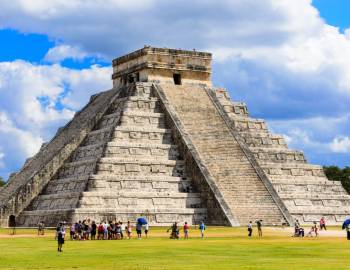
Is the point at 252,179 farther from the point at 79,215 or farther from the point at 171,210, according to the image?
the point at 79,215

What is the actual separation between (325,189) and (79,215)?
17.7m

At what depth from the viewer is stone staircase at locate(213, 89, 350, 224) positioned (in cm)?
4753

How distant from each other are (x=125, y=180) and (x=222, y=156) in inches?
272

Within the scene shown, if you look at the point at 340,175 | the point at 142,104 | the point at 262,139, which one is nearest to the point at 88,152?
the point at 142,104

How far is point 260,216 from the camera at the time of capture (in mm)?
43344

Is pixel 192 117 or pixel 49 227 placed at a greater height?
pixel 192 117

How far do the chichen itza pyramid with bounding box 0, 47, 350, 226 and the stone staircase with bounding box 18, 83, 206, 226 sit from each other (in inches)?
2.6

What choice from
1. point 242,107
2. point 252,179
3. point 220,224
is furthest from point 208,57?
point 220,224

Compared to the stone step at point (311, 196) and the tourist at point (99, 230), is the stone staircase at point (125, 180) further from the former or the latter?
the stone step at point (311, 196)

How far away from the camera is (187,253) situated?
2633 cm

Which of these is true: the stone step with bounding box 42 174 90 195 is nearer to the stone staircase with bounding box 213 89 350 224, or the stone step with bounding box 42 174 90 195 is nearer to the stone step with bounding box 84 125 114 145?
the stone step with bounding box 84 125 114 145

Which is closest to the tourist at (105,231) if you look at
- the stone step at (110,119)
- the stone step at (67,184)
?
the stone step at (67,184)

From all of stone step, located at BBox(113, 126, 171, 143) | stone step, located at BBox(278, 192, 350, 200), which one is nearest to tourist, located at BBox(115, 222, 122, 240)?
stone step, located at BBox(113, 126, 171, 143)

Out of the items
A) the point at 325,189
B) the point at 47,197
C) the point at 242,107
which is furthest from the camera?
the point at 242,107
